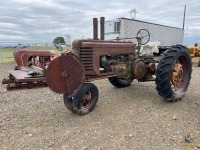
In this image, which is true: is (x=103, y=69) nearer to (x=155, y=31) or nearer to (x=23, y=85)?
(x=23, y=85)

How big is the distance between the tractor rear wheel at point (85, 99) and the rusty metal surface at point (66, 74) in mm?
127

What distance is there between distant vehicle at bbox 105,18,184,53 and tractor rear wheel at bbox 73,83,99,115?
8093mm

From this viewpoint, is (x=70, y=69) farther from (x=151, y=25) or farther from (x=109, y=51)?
(x=151, y=25)

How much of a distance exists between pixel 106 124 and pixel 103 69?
1.38m

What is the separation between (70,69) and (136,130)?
1.50m

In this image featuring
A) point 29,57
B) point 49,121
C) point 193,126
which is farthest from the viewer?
point 29,57

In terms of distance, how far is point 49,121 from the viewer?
4.29m

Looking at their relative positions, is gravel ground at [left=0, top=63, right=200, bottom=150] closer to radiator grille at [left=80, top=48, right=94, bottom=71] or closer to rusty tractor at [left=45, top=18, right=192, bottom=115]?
rusty tractor at [left=45, top=18, right=192, bottom=115]

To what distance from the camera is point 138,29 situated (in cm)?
1867

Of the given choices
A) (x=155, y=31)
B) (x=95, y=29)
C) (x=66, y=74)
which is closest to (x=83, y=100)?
(x=66, y=74)

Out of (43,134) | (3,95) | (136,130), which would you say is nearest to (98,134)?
(136,130)

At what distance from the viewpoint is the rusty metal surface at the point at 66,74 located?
4047 millimetres

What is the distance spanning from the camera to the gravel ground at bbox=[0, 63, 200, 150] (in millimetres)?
3479

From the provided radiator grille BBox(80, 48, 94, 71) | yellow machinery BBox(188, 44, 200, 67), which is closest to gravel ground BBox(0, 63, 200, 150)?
radiator grille BBox(80, 48, 94, 71)
